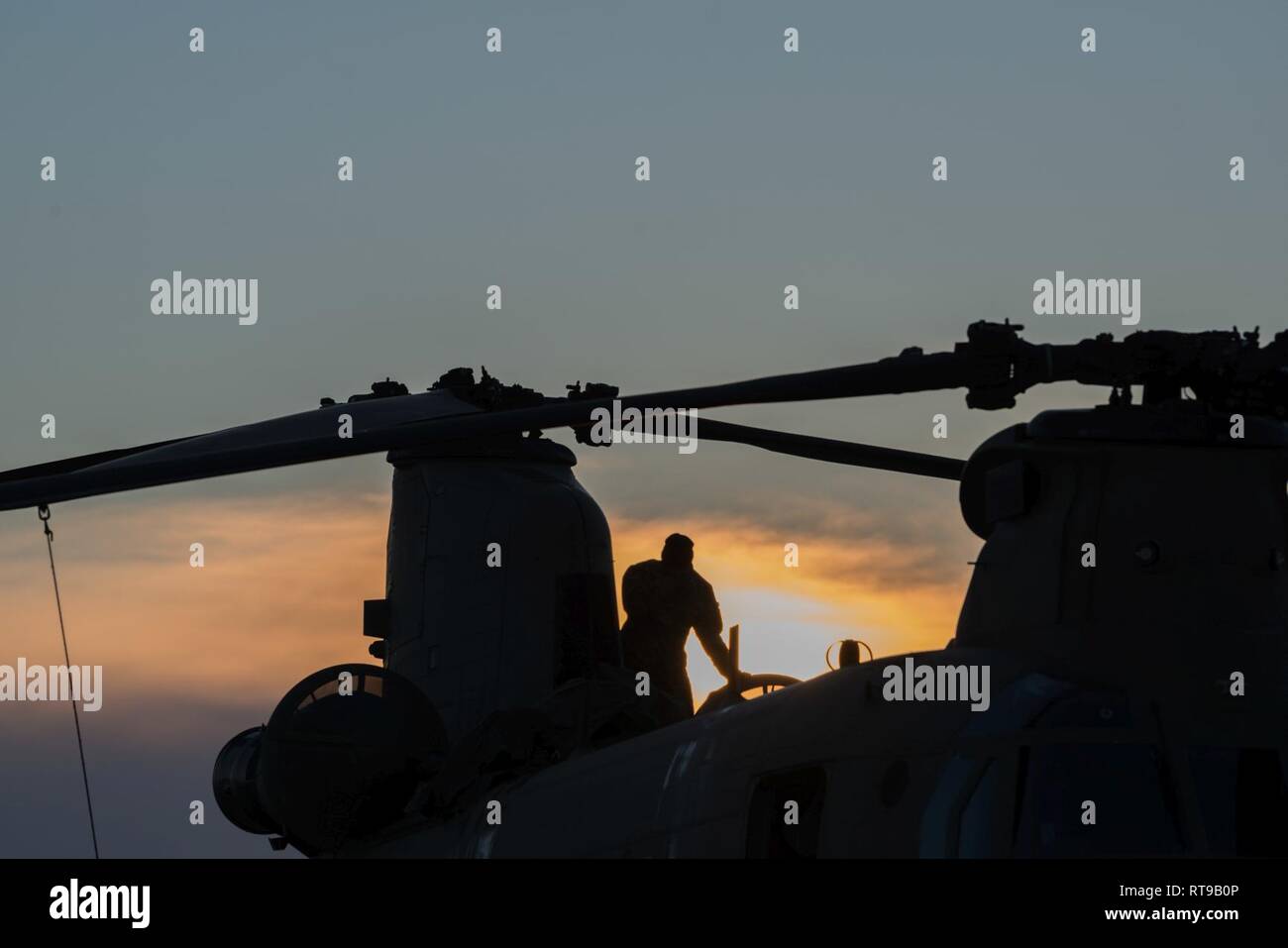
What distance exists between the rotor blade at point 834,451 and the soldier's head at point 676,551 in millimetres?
908

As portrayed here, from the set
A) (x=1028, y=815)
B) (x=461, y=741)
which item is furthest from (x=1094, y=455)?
(x=461, y=741)

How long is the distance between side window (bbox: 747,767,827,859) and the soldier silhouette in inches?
191

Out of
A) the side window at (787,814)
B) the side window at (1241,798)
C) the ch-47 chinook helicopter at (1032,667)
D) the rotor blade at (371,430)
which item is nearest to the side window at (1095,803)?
the ch-47 chinook helicopter at (1032,667)

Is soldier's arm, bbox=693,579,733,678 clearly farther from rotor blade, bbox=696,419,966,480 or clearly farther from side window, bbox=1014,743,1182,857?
side window, bbox=1014,743,1182,857

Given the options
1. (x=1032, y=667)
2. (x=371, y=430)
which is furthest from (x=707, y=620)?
(x=1032, y=667)

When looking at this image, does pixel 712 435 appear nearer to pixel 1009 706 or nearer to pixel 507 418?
pixel 507 418

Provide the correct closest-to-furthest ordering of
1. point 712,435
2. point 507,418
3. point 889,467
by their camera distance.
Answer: point 507,418
point 889,467
point 712,435

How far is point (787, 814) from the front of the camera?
28.2ft

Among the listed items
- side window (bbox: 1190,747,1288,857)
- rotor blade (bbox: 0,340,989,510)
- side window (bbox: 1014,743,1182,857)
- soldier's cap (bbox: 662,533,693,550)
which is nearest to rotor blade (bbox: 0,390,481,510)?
rotor blade (bbox: 0,340,989,510)

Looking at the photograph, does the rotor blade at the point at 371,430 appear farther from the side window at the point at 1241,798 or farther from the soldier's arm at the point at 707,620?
the soldier's arm at the point at 707,620

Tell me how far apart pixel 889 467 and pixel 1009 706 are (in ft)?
17.0

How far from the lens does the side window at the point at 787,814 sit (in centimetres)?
841
